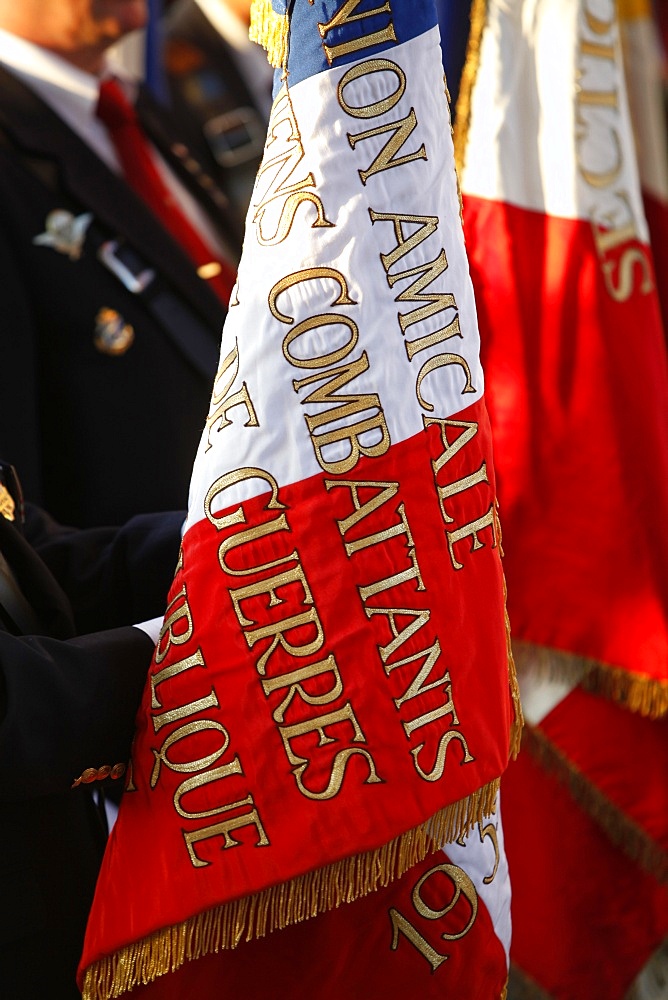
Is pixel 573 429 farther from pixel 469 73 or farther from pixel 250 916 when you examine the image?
pixel 250 916

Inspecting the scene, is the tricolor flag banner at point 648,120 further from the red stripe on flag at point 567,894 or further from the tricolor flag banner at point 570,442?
the red stripe on flag at point 567,894

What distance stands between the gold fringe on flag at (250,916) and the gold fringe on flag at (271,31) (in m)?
0.63

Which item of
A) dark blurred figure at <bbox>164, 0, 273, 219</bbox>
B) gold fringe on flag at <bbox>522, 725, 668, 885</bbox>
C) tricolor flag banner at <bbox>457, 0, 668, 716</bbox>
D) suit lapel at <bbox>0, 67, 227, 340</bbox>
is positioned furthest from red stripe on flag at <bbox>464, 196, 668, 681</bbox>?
dark blurred figure at <bbox>164, 0, 273, 219</bbox>

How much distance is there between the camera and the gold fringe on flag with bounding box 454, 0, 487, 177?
58.9 inches

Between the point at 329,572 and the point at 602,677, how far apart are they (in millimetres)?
790

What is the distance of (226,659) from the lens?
808mm

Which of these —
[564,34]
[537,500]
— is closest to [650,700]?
[537,500]

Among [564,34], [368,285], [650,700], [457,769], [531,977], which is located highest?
[564,34]

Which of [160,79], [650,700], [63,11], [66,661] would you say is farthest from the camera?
[160,79]

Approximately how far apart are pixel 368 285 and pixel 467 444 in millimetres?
153

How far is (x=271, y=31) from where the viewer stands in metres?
0.88

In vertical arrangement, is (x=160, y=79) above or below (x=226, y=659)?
above

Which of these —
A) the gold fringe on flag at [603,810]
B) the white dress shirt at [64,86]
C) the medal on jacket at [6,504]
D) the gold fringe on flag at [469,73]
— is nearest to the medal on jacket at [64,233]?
the white dress shirt at [64,86]

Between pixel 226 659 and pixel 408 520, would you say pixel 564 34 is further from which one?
pixel 226 659
